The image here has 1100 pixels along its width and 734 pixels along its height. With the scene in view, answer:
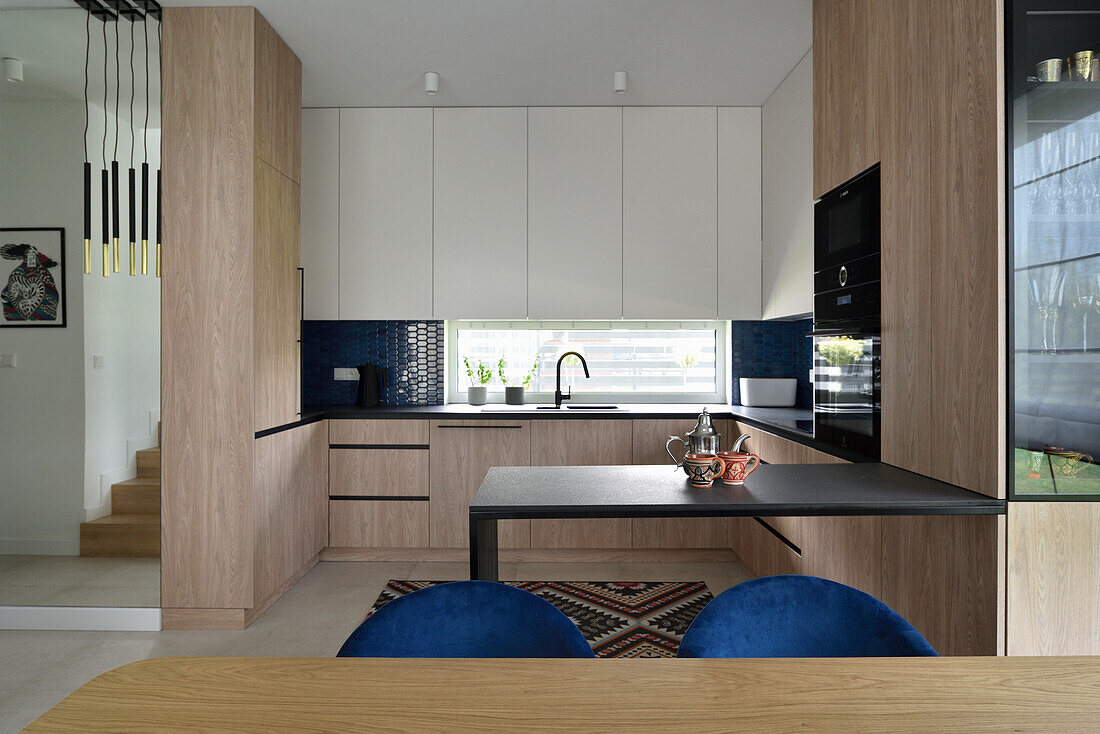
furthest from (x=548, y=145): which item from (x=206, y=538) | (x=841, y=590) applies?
(x=841, y=590)

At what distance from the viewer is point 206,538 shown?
296cm

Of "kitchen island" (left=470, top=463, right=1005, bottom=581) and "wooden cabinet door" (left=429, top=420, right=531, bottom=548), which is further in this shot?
"wooden cabinet door" (left=429, top=420, right=531, bottom=548)

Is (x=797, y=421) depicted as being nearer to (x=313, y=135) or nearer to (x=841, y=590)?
(x=841, y=590)

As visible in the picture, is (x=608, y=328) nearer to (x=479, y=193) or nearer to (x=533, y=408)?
(x=533, y=408)

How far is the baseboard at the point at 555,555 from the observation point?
12.7 feet

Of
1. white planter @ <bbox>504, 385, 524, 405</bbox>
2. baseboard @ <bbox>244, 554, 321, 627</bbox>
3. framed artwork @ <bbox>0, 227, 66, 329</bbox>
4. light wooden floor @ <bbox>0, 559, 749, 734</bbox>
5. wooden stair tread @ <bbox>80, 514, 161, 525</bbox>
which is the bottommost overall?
light wooden floor @ <bbox>0, 559, 749, 734</bbox>

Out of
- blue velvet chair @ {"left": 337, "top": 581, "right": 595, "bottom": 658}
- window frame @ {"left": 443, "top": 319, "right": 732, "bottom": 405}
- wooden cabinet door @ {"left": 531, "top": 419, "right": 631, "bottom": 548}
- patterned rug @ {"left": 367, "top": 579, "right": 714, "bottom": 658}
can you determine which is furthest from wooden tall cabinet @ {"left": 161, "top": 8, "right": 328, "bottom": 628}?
blue velvet chair @ {"left": 337, "top": 581, "right": 595, "bottom": 658}

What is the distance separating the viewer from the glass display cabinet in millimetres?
1628

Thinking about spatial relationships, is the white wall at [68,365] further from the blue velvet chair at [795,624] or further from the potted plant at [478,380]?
the blue velvet chair at [795,624]

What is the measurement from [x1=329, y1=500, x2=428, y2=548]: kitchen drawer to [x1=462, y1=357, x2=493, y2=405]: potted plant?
30.6 inches

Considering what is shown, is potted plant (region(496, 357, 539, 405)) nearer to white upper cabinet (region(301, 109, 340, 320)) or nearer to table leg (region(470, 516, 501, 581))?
white upper cabinet (region(301, 109, 340, 320))

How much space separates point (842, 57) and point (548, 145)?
1.99 metres

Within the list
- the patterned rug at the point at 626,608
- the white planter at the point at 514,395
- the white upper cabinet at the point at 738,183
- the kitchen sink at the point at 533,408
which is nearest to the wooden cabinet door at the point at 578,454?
the kitchen sink at the point at 533,408

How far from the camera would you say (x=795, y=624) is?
3.73ft
